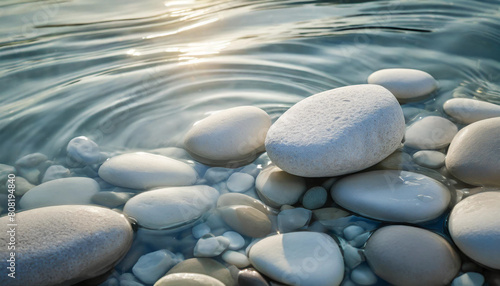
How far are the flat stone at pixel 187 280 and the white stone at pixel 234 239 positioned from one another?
0.63ft

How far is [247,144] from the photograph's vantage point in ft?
7.07

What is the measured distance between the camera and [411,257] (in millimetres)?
1502

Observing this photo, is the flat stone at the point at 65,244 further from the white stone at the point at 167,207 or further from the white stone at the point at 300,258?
the white stone at the point at 300,258

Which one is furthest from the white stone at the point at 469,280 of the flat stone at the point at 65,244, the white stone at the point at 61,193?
the white stone at the point at 61,193

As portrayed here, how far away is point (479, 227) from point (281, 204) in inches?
29.2

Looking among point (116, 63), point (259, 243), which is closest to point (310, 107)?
point (259, 243)

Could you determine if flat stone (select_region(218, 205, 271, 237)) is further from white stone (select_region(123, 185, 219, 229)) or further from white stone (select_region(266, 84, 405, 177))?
white stone (select_region(266, 84, 405, 177))

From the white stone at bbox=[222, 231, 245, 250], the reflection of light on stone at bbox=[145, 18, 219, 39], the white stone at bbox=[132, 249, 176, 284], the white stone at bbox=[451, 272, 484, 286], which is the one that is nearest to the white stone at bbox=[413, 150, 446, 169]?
the white stone at bbox=[451, 272, 484, 286]

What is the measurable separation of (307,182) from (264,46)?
67.9 inches

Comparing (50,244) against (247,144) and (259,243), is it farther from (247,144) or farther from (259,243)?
(247,144)

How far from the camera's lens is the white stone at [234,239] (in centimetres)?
166

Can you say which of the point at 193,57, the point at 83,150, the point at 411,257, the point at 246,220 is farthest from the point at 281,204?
the point at 193,57

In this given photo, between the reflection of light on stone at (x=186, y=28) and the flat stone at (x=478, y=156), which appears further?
the reflection of light on stone at (x=186, y=28)

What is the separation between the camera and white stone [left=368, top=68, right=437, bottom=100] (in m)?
2.59
